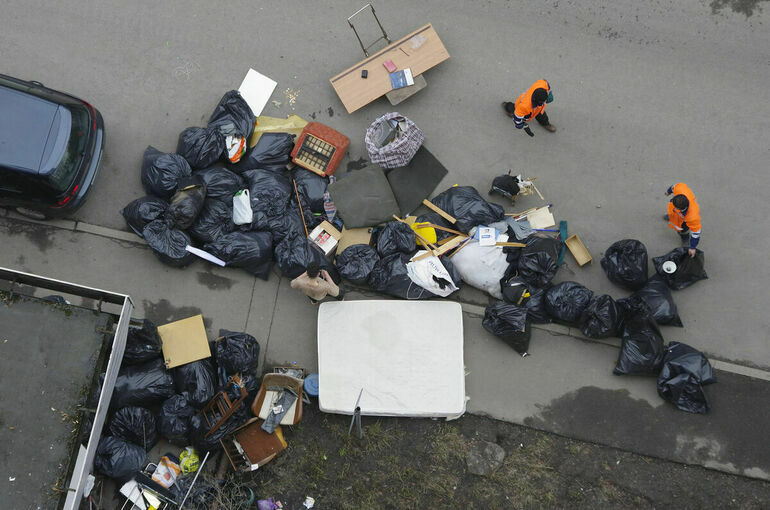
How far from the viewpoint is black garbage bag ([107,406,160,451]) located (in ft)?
20.8

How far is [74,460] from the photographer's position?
16.3 ft

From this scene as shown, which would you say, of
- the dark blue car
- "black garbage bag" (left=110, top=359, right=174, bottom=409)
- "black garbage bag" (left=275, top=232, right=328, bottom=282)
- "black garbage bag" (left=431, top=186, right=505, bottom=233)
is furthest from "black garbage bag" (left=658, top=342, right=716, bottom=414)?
the dark blue car

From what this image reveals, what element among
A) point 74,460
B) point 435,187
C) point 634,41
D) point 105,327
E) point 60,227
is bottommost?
point 60,227

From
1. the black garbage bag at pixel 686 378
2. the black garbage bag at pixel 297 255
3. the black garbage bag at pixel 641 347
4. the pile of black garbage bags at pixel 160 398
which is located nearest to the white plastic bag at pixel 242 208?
the black garbage bag at pixel 297 255

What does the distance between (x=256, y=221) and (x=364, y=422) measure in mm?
2741

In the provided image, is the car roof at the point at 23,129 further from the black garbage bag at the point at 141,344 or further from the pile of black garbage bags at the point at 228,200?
the black garbage bag at the point at 141,344

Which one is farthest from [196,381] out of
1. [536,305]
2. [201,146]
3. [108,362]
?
[536,305]

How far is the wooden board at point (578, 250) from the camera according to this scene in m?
6.99

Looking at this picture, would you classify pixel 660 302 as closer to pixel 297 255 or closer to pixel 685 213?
pixel 685 213

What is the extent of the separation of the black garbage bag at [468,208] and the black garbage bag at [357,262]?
3.56 feet

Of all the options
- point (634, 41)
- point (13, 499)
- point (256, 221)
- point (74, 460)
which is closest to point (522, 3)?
point (634, 41)

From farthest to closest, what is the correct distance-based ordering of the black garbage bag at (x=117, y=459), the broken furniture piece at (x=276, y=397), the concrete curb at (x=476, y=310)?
the concrete curb at (x=476, y=310) → the broken furniture piece at (x=276, y=397) → the black garbage bag at (x=117, y=459)

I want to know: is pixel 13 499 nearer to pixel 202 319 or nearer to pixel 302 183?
pixel 202 319

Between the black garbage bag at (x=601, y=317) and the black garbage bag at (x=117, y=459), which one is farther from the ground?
the black garbage bag at (x=601, y=317)
